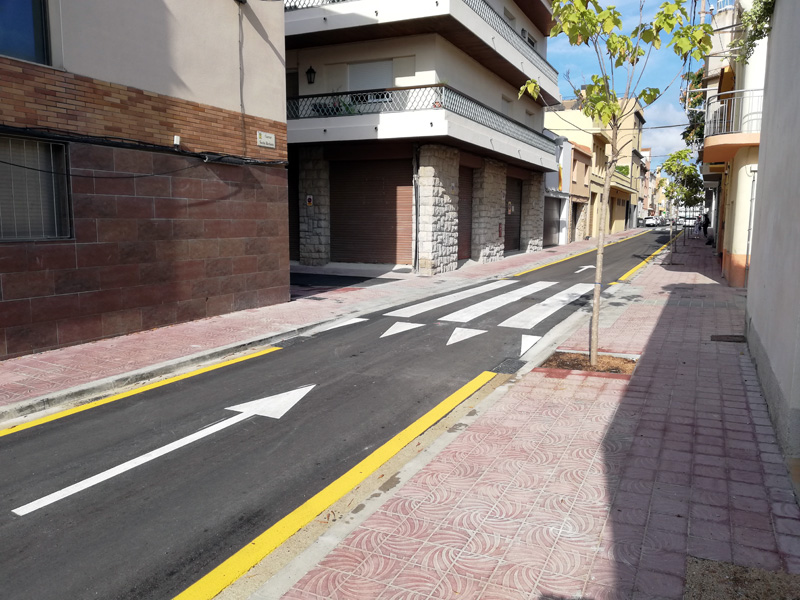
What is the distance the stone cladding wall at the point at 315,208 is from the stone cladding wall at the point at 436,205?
12.0ft

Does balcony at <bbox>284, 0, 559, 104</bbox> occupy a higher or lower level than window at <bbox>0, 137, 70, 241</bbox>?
higher

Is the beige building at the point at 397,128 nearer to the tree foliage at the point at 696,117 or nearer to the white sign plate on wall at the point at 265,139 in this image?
the white sign plate on wall at the point at 265,139

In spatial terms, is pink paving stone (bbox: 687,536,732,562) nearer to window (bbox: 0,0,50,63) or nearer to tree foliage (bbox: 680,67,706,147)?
window (bbox: 0,0,50,63)

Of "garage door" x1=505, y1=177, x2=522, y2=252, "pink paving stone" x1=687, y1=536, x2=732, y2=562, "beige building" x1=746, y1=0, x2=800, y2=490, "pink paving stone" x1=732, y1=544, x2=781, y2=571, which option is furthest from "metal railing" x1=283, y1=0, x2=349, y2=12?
"pink paving stone" x1=732, y1=544, x2=781, y2=571

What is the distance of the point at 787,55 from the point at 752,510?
451 centimetres

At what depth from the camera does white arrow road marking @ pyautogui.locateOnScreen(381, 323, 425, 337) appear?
9820 millimetres

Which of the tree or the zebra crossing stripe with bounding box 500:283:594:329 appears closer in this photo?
the tree

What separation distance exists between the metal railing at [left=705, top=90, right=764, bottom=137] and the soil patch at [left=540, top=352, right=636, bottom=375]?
28.2 ft

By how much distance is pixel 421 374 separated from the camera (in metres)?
7.31

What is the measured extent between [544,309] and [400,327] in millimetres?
3476

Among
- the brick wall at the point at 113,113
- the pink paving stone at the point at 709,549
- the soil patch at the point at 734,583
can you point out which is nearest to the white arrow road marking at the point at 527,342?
the pink paving stone at the point at 709,549

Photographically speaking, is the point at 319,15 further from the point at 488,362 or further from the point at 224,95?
the point at 488,362

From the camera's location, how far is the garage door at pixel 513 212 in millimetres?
A: 26703

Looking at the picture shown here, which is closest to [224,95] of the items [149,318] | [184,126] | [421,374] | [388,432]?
[184,126]
